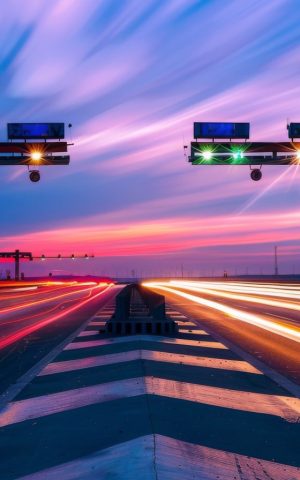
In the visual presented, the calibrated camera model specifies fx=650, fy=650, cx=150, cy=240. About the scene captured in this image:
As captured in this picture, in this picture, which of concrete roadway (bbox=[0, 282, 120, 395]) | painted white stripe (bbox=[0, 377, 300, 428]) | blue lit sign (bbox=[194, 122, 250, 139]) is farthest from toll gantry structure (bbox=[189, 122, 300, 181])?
painted white stripe (bbox=[0, 377, 300, 428])

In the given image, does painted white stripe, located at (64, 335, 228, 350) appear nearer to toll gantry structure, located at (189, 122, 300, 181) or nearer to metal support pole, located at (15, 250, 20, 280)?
toll gantry structure, located at (189, 122, 300, 181)

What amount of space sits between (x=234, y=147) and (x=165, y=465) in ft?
63.1

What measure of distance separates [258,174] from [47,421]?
18107mm

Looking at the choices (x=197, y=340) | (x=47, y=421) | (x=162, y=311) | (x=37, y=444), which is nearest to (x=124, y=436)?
(x=37, y=444)

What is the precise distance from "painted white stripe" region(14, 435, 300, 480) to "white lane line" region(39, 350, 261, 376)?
5.82 metres

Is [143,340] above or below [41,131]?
below

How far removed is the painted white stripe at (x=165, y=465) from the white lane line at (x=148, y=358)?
5.82 meters

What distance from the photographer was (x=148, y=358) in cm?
1346

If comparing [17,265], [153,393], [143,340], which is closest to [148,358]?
[143,340]

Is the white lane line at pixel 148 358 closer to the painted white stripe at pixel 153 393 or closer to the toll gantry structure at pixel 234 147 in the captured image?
the painted white stripe at pixel 153 393

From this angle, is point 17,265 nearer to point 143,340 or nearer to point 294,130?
point 294,130

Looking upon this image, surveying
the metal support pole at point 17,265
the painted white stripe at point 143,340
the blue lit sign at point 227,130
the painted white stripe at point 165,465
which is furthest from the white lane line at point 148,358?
the metal support pole at point 17,265

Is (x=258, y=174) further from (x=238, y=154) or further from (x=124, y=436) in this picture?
(x=124, y=436)

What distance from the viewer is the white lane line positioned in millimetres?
12797
